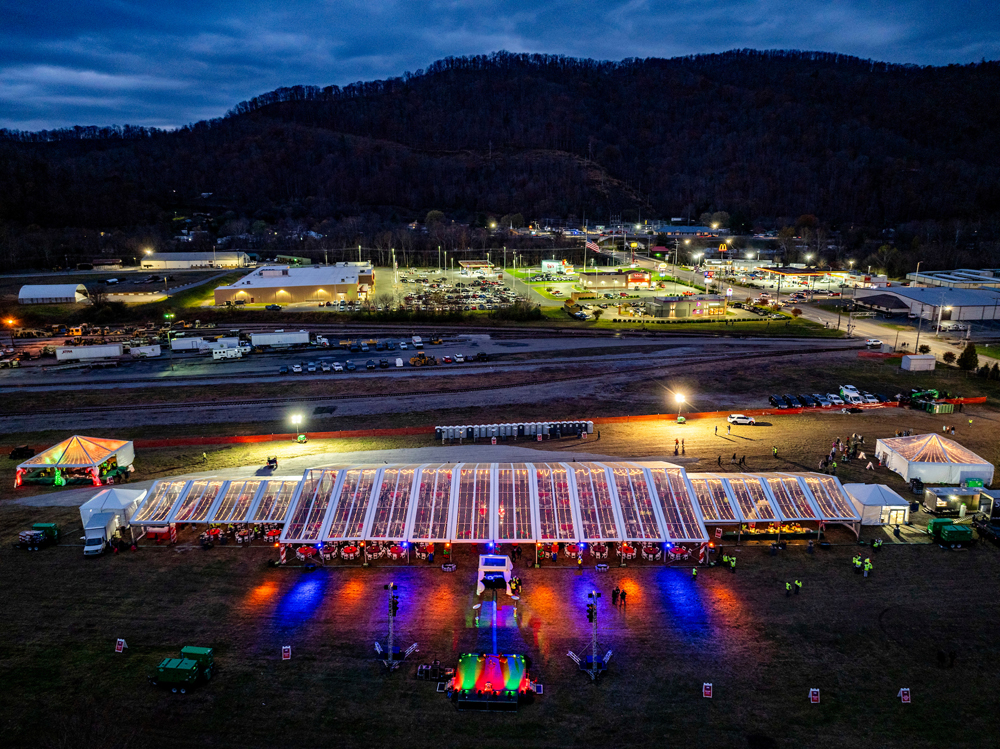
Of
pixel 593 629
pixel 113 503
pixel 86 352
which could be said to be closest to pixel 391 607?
pixel 593 629

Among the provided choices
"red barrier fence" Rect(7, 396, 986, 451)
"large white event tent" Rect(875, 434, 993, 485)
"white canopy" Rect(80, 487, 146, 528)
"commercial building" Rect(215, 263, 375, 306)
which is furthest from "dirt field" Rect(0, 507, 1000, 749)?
"commercial building" Rect(215, 263, 375, 306)

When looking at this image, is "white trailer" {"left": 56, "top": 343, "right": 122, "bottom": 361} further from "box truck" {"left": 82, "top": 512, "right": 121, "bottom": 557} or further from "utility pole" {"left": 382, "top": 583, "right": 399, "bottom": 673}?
"utility pole" {"left": 382, "top": 583, "right": 399, "bottom": 673}

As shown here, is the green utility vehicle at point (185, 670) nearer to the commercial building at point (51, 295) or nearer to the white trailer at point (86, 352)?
the white trailer at point (86, 352)

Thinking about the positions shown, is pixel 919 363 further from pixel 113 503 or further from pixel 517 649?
pixel 113 503

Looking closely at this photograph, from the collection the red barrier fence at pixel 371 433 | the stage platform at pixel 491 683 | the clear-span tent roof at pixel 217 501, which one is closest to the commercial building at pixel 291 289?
the red barrier fence at pixel 371 433

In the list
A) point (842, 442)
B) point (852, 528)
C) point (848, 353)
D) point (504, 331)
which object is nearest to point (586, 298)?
point (504, 331)

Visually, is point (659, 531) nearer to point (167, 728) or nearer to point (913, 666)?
point (913, 666)

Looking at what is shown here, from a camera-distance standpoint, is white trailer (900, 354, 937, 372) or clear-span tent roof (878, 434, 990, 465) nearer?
clear-span tent roof (878, 434, 990, 465)
